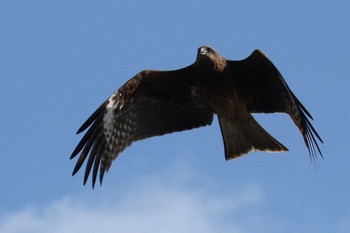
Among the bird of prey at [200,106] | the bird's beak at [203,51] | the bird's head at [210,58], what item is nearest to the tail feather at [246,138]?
the bird of prey at [200,106]

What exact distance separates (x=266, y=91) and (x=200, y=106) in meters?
0.88

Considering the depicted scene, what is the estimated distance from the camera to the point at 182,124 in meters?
19.2

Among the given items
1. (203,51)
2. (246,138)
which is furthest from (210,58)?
(246,138)

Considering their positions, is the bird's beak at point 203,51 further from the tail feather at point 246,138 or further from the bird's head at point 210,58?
the tail feather at point 246,138

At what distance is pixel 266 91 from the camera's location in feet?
62.3

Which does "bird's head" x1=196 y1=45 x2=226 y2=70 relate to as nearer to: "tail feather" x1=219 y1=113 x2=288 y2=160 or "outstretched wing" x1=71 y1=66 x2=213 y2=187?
"outstretched wing" x1=71 y1=66 x2=213 y2=187

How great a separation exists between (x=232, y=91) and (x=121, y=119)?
147 centimetres

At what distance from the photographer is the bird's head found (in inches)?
738

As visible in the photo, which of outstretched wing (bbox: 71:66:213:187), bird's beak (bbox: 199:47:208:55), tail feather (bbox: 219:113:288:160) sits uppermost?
bird's beak (bbox: 199:47:208:55)

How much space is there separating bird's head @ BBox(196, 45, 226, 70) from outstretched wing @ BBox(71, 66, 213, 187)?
0.95ft

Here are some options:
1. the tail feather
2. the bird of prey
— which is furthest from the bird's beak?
the tail feather

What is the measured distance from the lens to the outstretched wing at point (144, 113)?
738 inches

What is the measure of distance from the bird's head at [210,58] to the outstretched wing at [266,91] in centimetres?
16

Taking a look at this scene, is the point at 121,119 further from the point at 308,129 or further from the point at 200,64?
the point at 308,129
